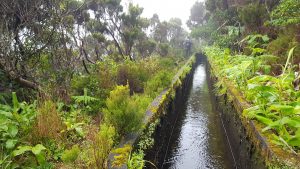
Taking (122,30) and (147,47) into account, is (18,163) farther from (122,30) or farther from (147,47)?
(147,47)

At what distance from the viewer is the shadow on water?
593 centimetres

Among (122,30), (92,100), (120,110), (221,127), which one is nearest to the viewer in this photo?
(120,110)

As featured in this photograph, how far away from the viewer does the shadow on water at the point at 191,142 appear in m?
5.93

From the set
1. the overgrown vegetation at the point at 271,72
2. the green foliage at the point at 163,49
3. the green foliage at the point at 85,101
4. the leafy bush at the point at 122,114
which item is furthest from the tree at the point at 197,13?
the leafy bush at the point at 122,114

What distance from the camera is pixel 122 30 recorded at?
722 inches

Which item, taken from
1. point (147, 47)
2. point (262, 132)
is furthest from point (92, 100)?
point (147, 47)

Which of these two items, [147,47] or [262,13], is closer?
[262,13]

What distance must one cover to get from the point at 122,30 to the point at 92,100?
12584 mm

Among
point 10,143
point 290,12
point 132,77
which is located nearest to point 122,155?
point 10,143

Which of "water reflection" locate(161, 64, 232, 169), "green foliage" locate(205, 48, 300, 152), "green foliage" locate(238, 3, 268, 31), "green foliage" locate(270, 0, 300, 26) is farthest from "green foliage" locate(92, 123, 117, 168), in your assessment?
"green foliage" locate(238, 3, 268, 31)

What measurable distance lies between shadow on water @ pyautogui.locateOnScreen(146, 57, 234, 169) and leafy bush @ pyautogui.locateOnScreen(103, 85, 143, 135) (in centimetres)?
56

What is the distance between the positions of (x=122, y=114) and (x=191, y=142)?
11.0ft

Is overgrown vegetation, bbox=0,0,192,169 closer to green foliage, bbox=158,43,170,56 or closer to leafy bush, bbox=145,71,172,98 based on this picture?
leafy bush, bbox=145,71,172,98

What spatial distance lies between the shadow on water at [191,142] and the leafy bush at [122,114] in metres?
0.56
